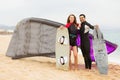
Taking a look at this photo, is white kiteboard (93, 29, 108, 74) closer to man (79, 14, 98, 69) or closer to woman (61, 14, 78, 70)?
man (79, 14, 98, 69)

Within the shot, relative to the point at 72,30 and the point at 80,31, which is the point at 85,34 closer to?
the point at 80,31

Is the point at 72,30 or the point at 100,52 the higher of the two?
the point at 72,30

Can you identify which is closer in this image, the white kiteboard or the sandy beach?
the sandy beach

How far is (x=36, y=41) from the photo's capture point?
13.4 metres

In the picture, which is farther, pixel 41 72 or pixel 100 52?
pixel 100 52

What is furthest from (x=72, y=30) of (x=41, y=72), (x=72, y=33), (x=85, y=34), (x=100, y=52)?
(x=41, y=72)

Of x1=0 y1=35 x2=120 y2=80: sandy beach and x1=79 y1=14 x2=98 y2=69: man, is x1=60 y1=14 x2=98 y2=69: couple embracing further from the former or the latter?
x1=0 y1=35 x2=120 y2=80: sandy beach

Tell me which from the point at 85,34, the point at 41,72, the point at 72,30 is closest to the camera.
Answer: the point at 41,72

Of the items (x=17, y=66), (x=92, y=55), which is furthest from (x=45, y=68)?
(x=92, y=55)

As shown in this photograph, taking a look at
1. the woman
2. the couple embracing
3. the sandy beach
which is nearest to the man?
the couple embracing

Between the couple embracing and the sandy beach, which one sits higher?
the couple embracing

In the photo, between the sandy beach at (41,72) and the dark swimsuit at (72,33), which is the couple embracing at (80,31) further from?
the sandy beach at (41,72)

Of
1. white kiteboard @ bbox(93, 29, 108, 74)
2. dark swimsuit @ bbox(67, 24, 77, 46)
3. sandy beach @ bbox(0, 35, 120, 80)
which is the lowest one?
sandy beach @ bbox(0, 35, 120, 80)

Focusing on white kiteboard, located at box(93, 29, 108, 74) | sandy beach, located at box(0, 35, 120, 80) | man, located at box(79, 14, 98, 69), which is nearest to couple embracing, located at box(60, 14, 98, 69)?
man, located at box(79, 14, 98, 69)
